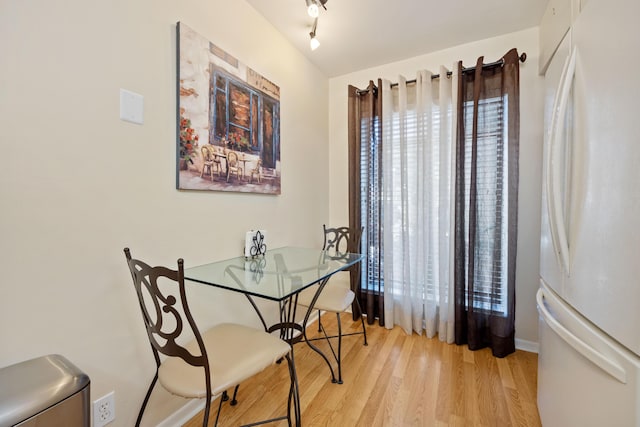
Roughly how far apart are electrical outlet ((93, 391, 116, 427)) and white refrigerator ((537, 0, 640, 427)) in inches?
71.1

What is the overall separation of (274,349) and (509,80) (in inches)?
96.9

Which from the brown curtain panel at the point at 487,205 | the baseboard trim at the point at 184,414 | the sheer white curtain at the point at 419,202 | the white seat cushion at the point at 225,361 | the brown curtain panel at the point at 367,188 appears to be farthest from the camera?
the brown curtain panel at the point at 367,188

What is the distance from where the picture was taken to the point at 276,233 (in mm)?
2236

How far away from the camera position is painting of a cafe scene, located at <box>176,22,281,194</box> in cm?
148

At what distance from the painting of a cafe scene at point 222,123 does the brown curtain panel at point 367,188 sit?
2.78ft

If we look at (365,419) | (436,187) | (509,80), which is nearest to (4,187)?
(365,419)

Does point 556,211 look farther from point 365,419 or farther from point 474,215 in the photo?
point 365,419

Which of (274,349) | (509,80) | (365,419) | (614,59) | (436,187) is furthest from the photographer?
(436,187)

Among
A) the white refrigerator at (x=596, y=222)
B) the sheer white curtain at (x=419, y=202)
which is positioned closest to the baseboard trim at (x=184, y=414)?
the sheer white curtain at (x=419, y=202)

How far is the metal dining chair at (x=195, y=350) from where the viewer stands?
98cm

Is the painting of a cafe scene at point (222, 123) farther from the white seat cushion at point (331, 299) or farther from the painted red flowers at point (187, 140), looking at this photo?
the white seat cushion at point (331, 299)

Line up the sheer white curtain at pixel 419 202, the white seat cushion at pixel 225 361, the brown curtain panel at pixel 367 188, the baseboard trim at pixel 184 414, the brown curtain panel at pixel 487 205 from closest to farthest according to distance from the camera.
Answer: the white seat cushion at pixel 225 361 → the baseboard trim at pixel 184 414 → the brown curtain panel at pixel 487 205 → the sheer white curtain at pixel 419 202 → the brown curtain panel at pixel 367 188

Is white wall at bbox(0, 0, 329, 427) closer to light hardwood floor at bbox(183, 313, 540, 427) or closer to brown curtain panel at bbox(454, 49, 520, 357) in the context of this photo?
light hardwood floor at bbox(183, 313, 540, 427)

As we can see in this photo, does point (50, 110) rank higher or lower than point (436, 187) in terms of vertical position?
higher
